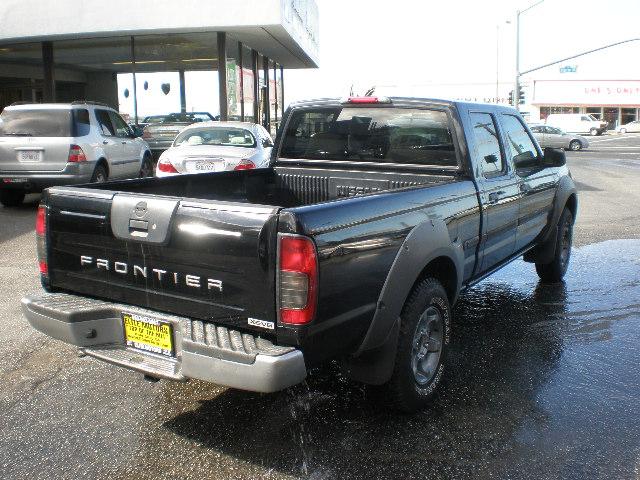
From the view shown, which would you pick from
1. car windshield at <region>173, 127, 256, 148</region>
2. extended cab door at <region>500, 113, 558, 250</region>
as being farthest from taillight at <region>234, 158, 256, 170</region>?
extended cab door at <region>500, 113, 558, 250</region>

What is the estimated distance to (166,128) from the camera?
22078mm

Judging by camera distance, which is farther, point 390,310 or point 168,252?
point 390,310

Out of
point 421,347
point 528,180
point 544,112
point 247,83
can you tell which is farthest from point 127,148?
point 544,112

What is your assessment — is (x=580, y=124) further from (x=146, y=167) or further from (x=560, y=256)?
(x=560, y=256)

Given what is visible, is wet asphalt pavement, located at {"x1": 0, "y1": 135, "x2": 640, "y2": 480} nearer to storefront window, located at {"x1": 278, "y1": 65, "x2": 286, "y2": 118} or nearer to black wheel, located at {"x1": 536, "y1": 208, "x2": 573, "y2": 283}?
black wheel, located at {"x1": 536, "y1": 208, "x2": 573, "y2": 283}

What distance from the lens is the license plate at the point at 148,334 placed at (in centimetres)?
324

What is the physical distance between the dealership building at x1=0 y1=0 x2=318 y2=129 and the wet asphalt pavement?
15.2 metres

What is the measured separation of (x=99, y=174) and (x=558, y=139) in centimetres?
3154

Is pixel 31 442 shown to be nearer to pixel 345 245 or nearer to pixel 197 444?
pixel 197 444

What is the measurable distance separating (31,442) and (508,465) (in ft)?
8.35

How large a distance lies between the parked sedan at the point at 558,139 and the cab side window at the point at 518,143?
32.0 m

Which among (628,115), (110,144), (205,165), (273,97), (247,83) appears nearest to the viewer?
(205,165)

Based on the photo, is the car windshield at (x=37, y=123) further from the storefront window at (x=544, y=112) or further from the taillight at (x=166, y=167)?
the storefront window at (x=544, y=112)

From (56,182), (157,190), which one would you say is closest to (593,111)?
(56,182)
